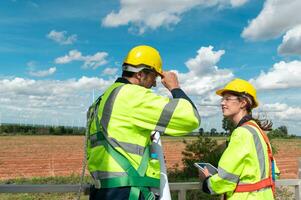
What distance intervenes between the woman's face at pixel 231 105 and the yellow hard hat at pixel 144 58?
0.93m

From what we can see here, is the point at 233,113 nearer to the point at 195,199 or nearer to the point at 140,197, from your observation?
the point at 140,197

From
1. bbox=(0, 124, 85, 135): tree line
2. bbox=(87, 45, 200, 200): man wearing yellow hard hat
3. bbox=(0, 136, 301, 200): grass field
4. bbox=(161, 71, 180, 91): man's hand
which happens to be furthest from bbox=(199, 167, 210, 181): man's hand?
bbox=(0, 124, 85, 135): tree line

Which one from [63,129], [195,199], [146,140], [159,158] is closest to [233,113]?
[159,158]

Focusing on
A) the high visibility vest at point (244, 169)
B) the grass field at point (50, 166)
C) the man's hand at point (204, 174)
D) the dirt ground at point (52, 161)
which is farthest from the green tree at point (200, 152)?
the high visibility vest at point (244, 169)

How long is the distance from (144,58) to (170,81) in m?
0.26

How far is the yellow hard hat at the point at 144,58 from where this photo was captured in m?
3.13

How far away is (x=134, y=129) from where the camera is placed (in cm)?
294

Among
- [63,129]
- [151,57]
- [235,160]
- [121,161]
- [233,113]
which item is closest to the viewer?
[121,161]

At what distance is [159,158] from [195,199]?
3.48 m

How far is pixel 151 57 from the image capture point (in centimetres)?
316

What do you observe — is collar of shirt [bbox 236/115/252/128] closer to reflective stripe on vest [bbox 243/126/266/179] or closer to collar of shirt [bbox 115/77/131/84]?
reflective stripe on vest [bbox 243/126/266/179]

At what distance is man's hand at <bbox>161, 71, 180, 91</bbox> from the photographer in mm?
3202

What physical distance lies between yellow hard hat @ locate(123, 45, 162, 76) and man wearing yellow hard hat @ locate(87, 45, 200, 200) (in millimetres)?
176

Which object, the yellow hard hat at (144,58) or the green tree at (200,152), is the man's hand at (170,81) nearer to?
the yellow hard hat at (144,58)
